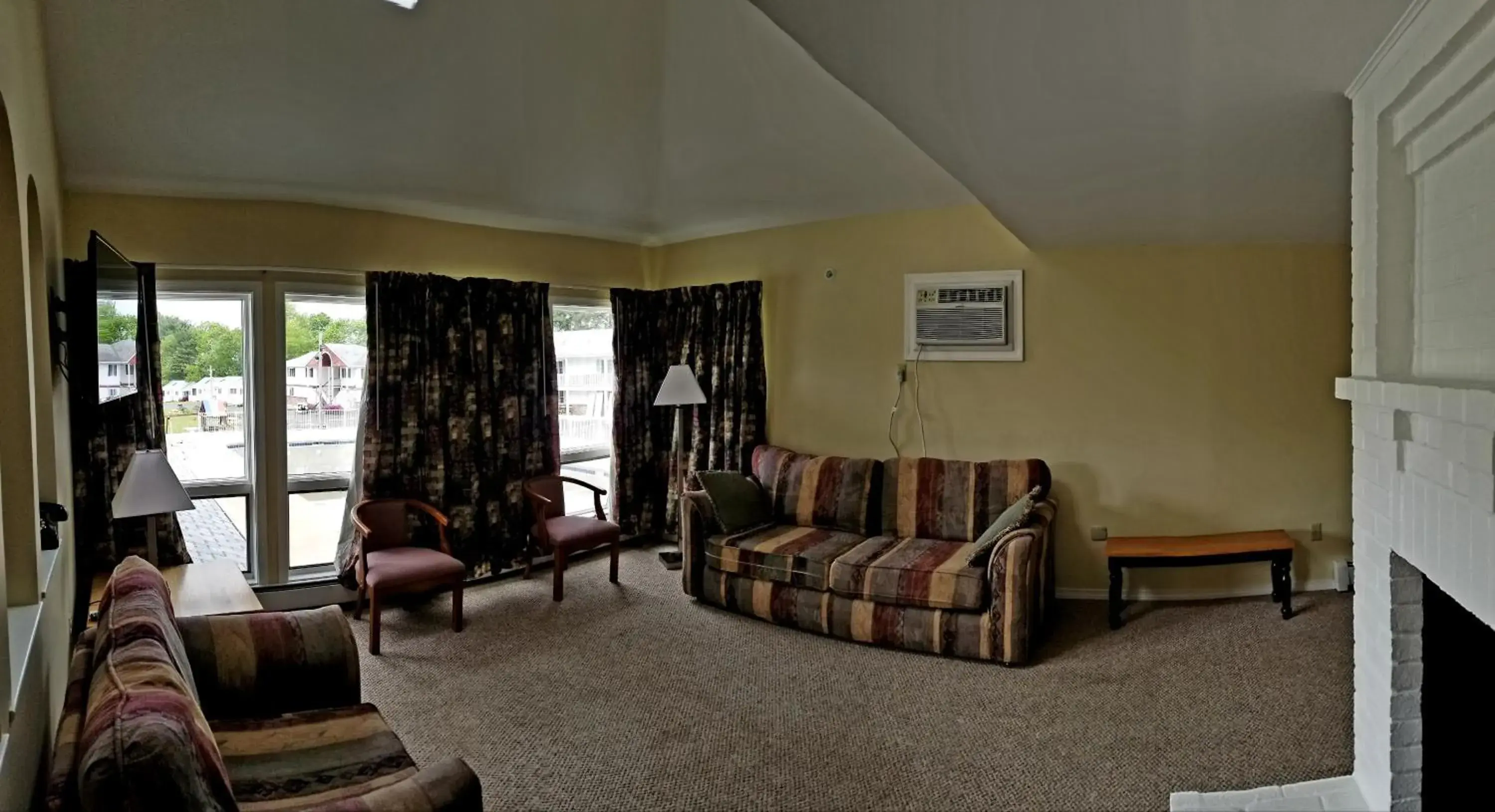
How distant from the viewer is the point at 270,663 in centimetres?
238

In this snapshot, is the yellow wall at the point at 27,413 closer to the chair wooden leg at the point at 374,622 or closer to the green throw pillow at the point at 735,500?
the chair wooden leg at the point at 374,622

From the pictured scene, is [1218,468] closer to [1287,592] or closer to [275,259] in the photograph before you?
[1287,592]

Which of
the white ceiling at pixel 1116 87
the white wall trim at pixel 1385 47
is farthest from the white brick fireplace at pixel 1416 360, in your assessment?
the white ceiling at pixel 1116 87

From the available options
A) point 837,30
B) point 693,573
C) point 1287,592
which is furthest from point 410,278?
point 1287,592

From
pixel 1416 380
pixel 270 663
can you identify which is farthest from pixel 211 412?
pixel 1416 380

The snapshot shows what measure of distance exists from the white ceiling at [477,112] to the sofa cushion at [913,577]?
207 centimetres

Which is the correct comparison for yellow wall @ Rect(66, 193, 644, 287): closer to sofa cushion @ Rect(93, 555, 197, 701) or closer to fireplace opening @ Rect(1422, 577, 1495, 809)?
sofa cushion @ Rect(93, 555, 197, 701)

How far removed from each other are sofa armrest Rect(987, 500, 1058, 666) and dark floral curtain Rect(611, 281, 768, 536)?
2010 mm

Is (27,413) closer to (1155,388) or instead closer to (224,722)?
(224,722)

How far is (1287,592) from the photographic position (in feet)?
12.6

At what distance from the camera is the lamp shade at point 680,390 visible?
16.5 feet

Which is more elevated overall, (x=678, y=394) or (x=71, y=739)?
(x=678, y=394)

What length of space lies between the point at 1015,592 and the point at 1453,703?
1636 mm

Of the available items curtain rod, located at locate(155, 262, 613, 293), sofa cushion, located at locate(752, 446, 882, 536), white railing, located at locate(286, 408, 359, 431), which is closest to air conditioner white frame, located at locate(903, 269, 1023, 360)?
sofa cushion, located at locate(752, 446, 882, 536)
